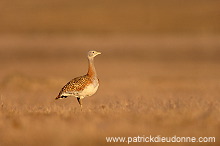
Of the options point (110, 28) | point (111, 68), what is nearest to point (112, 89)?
point (111, 68)

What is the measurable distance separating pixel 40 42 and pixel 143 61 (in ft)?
27.6

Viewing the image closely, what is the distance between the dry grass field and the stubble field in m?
0.02

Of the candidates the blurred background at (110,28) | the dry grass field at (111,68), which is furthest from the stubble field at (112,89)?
the blurred background at (110,28)

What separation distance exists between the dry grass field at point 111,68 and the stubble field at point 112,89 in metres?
0.02

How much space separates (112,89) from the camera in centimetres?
1806

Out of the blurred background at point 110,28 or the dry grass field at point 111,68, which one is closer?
the dry grass field at point 111,68

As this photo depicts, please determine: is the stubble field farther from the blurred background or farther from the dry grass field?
the blurred background

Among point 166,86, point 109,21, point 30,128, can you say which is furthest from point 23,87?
point 109,21

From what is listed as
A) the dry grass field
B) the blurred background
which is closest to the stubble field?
the dry grass field

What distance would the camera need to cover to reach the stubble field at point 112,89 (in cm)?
734

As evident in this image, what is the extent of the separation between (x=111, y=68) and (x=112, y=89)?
11321 millimetres

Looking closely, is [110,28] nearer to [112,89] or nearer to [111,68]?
[111,68]

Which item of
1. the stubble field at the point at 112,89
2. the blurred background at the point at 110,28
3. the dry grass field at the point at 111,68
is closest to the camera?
the stubble field at the point at 112,89

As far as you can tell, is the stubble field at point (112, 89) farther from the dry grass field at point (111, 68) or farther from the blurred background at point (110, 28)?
the blurred background at point (110, 28)
